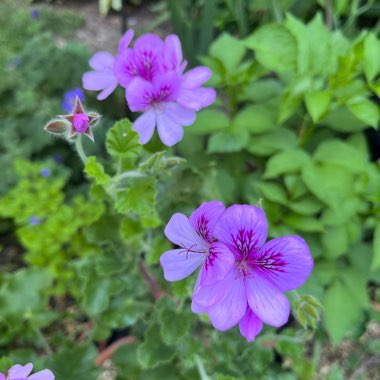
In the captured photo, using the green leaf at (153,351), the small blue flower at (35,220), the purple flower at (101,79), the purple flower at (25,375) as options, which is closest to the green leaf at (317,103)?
the purple flower at (101,79)

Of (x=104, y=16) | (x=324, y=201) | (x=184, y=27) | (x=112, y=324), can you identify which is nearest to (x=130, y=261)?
(x=112, y=324)

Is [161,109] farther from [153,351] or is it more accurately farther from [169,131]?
[153,351]

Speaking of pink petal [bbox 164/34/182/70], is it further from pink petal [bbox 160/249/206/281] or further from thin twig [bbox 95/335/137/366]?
thin twig [bbox 95/335/137/366]

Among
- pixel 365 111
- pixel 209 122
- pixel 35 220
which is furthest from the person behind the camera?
pixel 35 220

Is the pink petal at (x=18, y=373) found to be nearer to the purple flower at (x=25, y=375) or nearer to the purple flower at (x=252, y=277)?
the purple flower at (x=25, y=375)

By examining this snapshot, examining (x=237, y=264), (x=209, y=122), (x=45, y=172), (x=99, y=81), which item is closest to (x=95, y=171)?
(x=99, y=81)

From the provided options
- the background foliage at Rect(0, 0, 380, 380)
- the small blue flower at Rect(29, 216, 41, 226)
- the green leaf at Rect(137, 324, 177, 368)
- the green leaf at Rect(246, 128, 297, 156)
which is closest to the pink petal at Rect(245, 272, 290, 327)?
the background foliage at Rect(0, 0, 380, 380)

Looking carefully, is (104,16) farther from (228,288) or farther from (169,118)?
(228,288)
